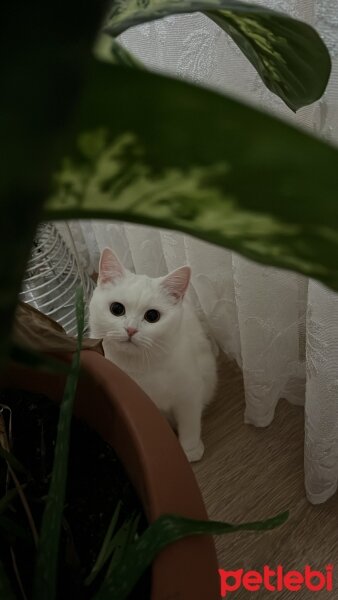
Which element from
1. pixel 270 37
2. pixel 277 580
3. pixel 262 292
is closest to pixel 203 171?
pixel 270 37

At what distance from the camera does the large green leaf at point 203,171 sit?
0.45 feet

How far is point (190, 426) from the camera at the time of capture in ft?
3.11

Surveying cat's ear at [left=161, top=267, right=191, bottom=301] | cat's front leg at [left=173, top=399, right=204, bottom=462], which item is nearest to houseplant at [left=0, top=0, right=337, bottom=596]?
cat's ear at [left=161, top=267, right=191, bottom=301]

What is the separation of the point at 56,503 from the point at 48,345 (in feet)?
0.43

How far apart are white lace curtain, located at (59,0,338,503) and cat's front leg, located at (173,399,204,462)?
0.09 metres

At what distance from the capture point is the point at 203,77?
0.74m

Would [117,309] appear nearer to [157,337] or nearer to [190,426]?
[157,337]

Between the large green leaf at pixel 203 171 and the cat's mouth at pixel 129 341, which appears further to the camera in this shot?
the cat's mouth at pixel 129 341

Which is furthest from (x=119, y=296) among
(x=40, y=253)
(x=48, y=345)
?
(x=48, y=345)

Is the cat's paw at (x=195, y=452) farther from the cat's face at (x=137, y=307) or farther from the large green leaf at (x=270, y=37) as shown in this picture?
the large green leaf at (x=270, y=37)

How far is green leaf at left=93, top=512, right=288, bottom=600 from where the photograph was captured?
345 millimetres

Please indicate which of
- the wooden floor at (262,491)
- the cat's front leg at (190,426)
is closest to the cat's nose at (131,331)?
the cat's front leg at (190,426)

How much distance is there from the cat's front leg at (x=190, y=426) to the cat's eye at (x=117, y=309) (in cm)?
18

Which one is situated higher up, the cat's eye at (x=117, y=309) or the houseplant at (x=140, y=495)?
the houseplant at (x=140, y=495)
